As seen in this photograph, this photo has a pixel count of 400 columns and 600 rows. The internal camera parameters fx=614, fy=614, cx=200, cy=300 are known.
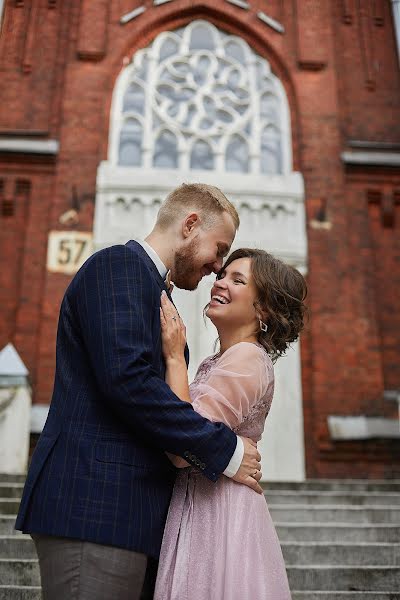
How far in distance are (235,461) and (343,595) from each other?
2.00m

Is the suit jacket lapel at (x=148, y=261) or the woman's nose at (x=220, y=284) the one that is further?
the woman's nose at (x=220, y=284)

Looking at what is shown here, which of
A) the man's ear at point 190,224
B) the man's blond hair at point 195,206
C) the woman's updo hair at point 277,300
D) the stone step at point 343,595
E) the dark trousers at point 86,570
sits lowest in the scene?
the stone step at point 343,595

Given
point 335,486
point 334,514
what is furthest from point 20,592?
point 335,486

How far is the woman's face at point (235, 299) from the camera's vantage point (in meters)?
2.24

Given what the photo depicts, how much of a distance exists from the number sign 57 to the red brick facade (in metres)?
0.13

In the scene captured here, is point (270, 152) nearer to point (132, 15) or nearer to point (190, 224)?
point (132, 15)

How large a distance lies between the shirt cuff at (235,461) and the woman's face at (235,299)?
54 centimetres

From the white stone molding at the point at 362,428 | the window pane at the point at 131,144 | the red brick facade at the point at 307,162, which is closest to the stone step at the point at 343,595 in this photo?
the white stone molding at the point at 362,428

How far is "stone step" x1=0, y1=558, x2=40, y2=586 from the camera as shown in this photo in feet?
11.3

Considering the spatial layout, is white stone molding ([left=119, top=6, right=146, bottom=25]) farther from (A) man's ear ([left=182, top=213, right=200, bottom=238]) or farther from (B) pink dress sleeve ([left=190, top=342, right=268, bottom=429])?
(B) pink dress sleeve ([left=190, top=342, right=268, bottom=429])

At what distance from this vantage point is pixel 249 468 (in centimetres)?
186

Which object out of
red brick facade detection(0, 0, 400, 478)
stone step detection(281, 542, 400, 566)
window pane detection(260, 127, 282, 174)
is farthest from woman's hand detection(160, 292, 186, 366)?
window pane detection(260, 127, 282, 174)

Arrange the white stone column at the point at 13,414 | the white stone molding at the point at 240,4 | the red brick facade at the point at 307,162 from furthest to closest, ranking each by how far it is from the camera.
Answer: the white stone molding at the point at 240,4, the red brick facade at the point at 307,162, the white stone column at the point at 13,414

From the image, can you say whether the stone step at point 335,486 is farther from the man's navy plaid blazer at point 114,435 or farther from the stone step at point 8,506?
the man's navy plaid blazer at point 114,435
